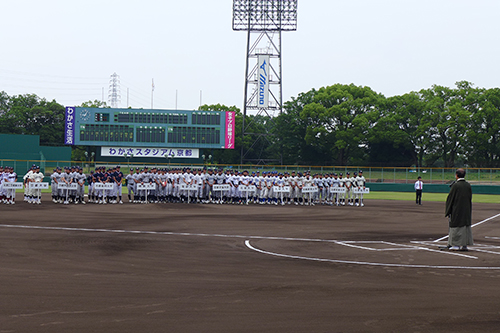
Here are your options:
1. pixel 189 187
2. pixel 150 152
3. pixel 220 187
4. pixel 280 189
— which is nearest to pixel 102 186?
pixel 189 187

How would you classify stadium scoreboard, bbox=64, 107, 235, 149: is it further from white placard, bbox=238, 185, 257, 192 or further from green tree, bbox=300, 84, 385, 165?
white placard, bbox=238, 185, 257, 192

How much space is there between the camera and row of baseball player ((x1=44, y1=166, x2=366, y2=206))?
27.7m

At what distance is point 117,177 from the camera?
1112 inches

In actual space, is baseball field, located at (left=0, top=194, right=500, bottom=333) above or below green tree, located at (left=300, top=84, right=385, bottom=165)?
below

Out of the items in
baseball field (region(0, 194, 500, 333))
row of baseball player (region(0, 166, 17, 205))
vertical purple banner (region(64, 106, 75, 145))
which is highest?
vertical purple banner (region(64, 106, 75, 145))

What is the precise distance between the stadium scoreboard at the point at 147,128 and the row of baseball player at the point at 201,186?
30.1 m

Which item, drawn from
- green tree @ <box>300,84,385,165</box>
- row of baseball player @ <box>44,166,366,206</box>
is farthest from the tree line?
row of baseball player @ <box>44,166,366,206</box>

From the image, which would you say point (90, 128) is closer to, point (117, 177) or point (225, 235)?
point (117, 177)

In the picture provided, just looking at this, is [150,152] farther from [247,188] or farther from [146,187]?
[247,188]

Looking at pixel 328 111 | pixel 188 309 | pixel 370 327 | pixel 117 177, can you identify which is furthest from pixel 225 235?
pixel 328 111

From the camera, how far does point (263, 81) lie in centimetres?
6419

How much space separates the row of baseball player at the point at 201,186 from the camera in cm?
2773

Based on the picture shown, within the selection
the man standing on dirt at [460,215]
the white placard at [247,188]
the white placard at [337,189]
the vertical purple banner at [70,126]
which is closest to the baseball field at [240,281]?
the man standing on dirt at [460,215]

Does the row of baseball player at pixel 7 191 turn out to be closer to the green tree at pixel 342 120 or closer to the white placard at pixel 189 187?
the white placard at pixel 189 187
